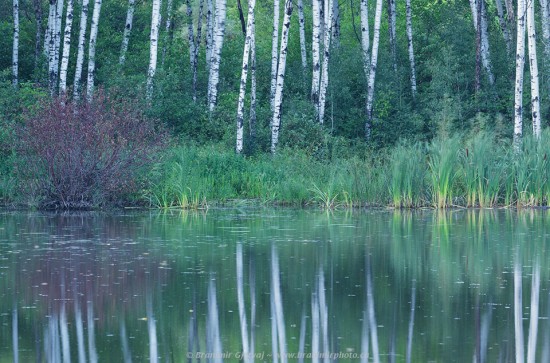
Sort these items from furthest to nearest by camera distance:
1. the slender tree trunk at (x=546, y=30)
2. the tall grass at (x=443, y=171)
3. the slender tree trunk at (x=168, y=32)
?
the slender tree trunk at (x=168, y=32) < the slender tree trunk at (x=546, y=30) < the tall grass at (x=443, y=171)

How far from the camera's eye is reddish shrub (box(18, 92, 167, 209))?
2328 cm

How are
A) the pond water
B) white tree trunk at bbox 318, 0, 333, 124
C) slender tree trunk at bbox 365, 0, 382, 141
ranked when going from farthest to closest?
slender tree trunk at bbox 365, 0, 382, 141
white tree trunk at bbox 318, 0, 333, 124
the pond water

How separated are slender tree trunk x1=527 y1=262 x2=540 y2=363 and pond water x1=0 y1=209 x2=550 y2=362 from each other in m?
0.04

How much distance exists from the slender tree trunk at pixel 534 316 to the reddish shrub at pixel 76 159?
1186cm

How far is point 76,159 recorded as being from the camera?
23.2m

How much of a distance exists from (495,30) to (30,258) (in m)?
32.9

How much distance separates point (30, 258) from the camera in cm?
1453

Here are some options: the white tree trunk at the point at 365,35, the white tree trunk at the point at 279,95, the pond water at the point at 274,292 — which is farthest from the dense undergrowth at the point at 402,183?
the white tree trunk at the point at 365,35

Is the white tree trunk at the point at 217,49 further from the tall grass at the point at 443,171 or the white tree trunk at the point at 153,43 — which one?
the tall grass at the point at 443,171

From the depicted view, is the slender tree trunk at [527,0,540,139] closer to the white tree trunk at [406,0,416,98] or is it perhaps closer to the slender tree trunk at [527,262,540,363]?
the white tree trunk at [406,0,416,98]

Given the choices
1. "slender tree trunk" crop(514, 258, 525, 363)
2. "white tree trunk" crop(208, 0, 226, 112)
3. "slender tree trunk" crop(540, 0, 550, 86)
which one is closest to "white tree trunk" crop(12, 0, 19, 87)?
"white tree trunk" crop(208, 0, 226, 112)

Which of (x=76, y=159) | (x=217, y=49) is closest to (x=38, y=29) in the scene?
(x=217, y=49)

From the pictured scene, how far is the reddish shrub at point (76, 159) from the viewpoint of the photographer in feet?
76.4

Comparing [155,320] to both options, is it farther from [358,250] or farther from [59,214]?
[59,214]
